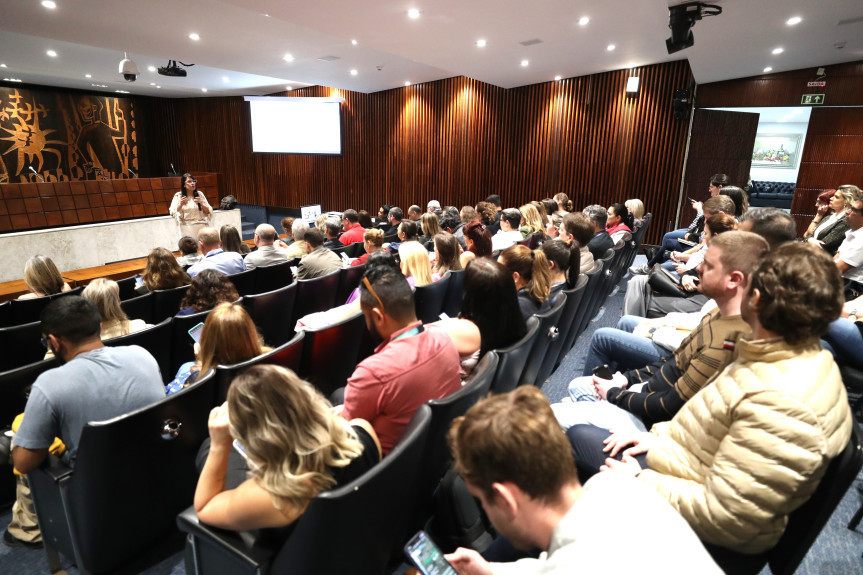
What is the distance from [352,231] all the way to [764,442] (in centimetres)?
557

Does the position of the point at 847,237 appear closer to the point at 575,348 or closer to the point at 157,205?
the point at 575,348

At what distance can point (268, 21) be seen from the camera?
6.14 m

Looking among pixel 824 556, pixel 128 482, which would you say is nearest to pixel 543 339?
pixel 824 556

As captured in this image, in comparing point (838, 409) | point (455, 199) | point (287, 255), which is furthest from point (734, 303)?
point (455, 199)

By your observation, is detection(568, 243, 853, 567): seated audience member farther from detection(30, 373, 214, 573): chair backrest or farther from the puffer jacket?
detection(30, 373, 214, 573): chair backrest

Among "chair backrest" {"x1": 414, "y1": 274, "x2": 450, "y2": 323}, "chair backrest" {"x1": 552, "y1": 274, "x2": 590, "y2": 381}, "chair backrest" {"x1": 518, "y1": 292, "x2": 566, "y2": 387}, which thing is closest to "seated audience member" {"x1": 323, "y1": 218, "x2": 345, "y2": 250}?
"chair backrest" {"x1": 414, "y1": 274, "x2": 450, "y2": 323}

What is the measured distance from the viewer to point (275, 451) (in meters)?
1.16

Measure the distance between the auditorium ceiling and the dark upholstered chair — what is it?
482 centimetres

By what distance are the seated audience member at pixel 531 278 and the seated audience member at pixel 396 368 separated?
3.48 ft

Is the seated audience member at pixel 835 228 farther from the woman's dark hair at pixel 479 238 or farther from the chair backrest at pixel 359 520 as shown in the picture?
the chair backrest at pixel 359 520

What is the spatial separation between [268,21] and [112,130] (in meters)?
11.3

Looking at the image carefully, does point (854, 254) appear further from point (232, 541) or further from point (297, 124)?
point (297, 124)

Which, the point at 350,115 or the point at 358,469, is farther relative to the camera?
the point at 350,115

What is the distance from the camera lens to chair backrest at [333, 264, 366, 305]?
156 inches
